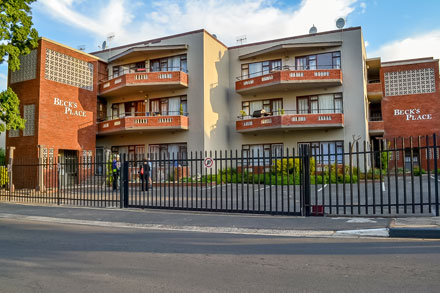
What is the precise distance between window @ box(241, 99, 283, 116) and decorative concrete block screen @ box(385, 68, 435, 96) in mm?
10890

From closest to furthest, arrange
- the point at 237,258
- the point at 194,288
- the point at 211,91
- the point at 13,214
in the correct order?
the point at 194,288
the point at 237,258
the point at 13,214
the point at 211,91

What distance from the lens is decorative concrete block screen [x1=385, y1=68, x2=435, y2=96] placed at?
29.3 meters

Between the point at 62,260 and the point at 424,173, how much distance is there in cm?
2642

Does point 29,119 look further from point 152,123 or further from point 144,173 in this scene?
point 144,173

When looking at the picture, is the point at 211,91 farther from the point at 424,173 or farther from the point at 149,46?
the point at 424,173

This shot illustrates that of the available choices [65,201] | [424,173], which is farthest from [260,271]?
[424,173]

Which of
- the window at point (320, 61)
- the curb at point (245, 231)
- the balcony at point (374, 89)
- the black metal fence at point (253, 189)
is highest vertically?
the window at point (320, 61)

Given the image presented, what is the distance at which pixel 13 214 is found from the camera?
11.5 m

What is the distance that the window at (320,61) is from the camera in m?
25.2

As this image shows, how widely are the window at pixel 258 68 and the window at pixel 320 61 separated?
1.80 metres

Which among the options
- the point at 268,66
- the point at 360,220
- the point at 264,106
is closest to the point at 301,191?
the point at 360,220

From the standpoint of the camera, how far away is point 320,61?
2562 centimetres

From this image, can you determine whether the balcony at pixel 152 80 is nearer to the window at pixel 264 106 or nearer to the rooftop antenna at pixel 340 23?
the window at pixel 264 106

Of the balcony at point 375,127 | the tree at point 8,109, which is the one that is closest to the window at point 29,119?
the tree at point 8,109
